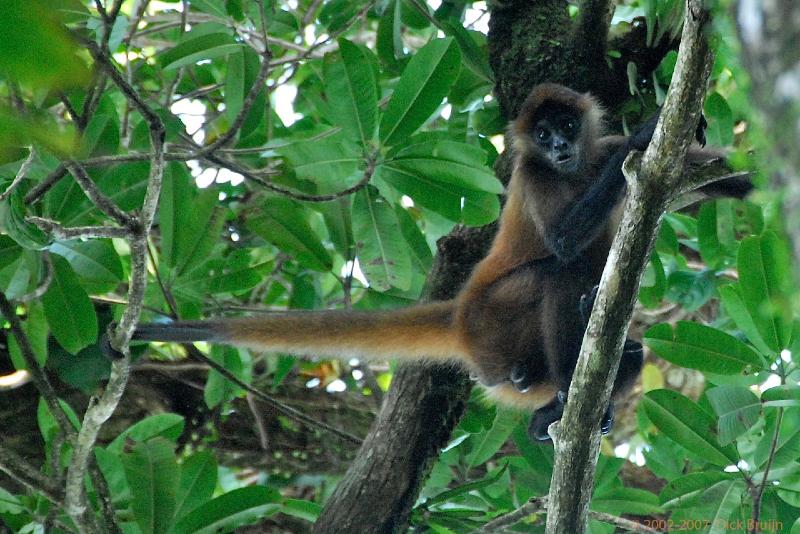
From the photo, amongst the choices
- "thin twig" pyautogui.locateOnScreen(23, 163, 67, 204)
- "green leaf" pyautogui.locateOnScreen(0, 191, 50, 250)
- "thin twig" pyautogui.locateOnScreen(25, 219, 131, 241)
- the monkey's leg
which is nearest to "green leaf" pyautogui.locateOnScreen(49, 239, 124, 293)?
"thin twig" pyautogui.locateOnScreen(23, 163, 67, 204)

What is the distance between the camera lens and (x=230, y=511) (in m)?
A: 3.83

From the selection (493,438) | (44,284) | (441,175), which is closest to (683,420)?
(493,438)

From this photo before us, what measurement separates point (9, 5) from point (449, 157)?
335cm

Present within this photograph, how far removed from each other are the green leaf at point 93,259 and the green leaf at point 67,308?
0.17 feet

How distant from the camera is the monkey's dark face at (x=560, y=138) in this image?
4.36 m

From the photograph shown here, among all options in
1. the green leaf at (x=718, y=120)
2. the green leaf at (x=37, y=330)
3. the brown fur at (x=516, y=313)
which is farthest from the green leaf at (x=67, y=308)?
the green leaf at (x=718, y=120)

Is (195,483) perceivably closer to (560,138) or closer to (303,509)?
(303,509)

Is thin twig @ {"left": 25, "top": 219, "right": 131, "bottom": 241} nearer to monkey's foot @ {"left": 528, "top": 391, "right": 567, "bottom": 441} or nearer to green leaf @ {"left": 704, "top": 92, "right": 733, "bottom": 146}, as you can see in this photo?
monkey's foot @ {"left": 528, "top": 391, "right": 567, "bottom": 441}

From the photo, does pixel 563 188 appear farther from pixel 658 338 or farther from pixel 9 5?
pixel 9 5

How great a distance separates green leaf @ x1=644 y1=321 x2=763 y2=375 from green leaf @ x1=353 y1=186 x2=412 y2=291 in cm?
123

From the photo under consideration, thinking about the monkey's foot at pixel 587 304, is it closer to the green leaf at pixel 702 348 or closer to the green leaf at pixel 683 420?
the green leaf at pixel 702 348

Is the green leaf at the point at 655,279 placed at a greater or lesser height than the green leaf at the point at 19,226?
greater

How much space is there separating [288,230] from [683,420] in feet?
6.98

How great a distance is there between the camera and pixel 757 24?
66cm
